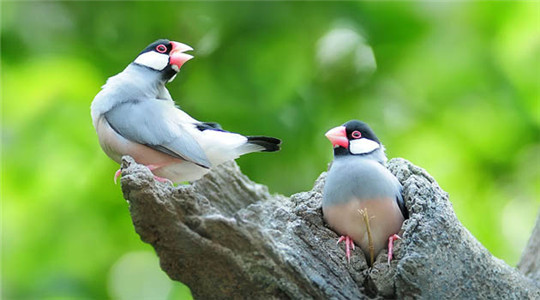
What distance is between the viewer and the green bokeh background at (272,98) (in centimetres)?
504

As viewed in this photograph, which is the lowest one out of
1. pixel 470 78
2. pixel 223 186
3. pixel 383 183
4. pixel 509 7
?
pixel 223 186

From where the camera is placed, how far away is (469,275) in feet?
9.26

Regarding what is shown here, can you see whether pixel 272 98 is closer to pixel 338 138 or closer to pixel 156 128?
pixel 338 138

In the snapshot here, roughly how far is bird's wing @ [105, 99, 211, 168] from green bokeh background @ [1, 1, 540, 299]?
165 cm

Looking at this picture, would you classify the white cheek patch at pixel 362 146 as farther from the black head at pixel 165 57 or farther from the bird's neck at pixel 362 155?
the black head at pixel 165 57

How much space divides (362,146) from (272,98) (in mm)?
1807

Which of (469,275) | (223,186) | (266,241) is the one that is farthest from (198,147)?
(469,275)

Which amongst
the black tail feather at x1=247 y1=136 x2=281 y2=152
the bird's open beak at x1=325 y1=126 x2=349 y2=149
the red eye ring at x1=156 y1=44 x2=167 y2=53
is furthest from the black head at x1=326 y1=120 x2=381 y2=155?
the red eye ring at x1=156 y1=44 x2=167 y2=53

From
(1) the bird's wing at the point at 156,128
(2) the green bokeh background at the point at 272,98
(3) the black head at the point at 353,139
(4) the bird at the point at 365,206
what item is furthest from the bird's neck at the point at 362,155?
(2) the green bokeh background at the point at 272,98

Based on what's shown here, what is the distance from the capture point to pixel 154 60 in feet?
11.0

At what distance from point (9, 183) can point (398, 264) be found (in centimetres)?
368

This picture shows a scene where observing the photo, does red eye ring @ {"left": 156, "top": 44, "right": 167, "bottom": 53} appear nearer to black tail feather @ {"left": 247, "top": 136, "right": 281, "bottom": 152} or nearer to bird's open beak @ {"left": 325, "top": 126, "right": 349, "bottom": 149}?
black tail feather @ {"left": 247, "top": 136, "right": 281, "bottom": 152}

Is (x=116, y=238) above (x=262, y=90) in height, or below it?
below

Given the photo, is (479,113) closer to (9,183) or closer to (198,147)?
(198,147)
